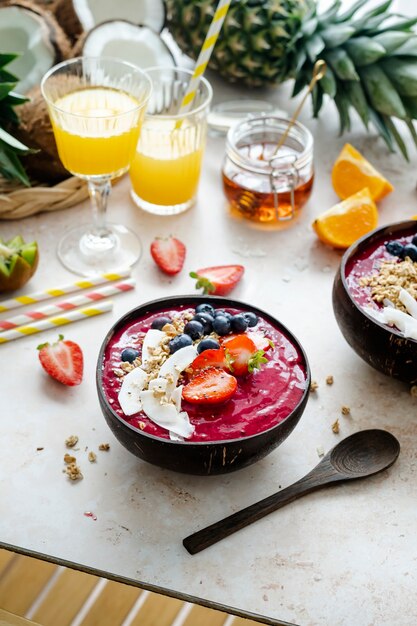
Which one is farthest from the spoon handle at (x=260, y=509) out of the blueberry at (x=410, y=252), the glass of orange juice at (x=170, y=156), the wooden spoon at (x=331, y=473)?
the glass of orange juice at (x=170, y=156)

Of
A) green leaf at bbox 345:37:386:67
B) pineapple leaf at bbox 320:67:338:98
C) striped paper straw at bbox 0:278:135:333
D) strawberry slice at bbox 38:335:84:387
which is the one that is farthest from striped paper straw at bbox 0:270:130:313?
green leaf at bbox 345:37:386:67

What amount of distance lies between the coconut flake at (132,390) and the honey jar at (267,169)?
2.66ft

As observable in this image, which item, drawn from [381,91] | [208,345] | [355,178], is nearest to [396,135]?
[381,91]

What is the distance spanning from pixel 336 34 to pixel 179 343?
1.24 meters

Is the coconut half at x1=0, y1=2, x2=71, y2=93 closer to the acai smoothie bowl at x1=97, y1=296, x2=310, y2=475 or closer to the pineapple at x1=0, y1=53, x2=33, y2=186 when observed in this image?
the pineapple at x1=0, y1=53, x2=33, y2=186

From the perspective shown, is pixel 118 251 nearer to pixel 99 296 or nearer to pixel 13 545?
pixel 99 296

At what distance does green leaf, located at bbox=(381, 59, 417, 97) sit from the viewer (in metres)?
2.40

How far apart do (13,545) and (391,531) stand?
70 cm

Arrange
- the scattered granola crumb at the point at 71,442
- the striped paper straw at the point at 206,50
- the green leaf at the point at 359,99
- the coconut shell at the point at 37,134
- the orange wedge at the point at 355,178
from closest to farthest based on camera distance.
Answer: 1. the scattered granola crumb at the point at 71,442
2. the striped paper straw at the point at 206,50
3. the coconut shell at the point at 37,134
4. the orange wedge at the point at 355,178
5. the green leaf at the point at 359,99

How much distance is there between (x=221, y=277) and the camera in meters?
2.08

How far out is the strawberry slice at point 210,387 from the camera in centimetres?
155

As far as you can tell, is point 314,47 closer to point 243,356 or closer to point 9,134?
point 9,134

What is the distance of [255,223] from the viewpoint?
2.33 metres

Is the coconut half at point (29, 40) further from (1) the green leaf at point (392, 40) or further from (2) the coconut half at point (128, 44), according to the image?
(1) the green leaf at point (392, 40)
